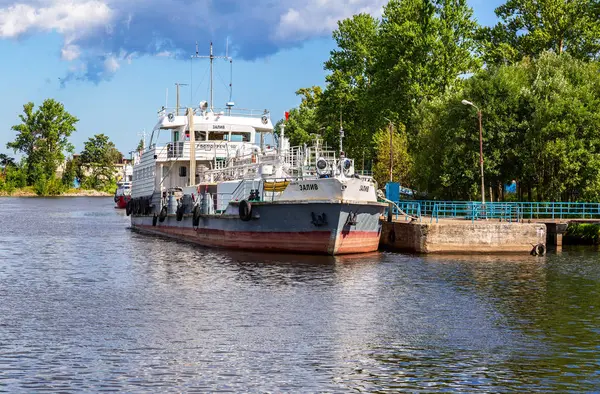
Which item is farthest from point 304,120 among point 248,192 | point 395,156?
point 248,192

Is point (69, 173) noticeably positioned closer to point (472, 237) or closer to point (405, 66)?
point (405, 66)

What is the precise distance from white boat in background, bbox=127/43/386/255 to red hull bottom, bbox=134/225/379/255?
46 millimetres

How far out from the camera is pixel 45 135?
175125mm

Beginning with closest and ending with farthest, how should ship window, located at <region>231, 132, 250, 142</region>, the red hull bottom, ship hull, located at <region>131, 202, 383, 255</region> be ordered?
1. ship hull, located at <region>131, 202, 383, 255</region>
2. the red hull bottom
3. ship window, located at <region>231, 132, 250, 142</region>

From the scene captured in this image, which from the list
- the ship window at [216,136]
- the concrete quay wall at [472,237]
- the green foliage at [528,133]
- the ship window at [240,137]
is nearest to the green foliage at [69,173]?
the ship window at [216,136]

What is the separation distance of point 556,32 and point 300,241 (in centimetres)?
4199

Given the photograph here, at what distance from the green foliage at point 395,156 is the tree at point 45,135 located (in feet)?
389

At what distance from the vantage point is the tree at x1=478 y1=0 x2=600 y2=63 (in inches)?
2616

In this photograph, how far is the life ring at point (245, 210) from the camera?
1436 inches

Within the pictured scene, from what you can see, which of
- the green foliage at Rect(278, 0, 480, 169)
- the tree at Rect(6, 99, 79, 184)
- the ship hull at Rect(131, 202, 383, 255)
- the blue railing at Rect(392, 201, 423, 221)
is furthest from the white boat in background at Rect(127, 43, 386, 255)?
the tree at Rect(6, 99, 79, 184)

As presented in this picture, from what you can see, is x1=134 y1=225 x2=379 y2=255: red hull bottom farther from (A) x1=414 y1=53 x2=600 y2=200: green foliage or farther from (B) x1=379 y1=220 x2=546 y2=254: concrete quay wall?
(A) x1=414 y1=53 x2=600 y2=200: green foliage

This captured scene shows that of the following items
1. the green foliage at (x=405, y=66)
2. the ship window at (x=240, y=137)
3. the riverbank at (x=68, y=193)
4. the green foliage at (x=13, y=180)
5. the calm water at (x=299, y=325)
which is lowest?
the calm water at (x=299, y=325)

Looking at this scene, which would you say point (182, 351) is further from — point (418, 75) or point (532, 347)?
point (418, 75)

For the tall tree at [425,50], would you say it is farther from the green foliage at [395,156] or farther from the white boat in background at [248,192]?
the white boat in background at [248,192]
